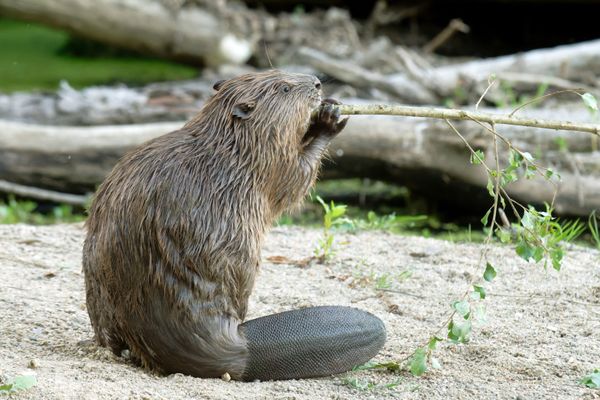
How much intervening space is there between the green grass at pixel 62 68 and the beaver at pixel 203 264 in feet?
23.8

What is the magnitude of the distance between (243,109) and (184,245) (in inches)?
24.3

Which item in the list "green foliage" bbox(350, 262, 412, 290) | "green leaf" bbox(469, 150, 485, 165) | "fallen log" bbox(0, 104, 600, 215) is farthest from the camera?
"fallen log" bbox(0, 104, 600, 215)

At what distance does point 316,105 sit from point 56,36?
10.9 metres

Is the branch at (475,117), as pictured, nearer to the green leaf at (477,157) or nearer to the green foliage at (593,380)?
the green leaf at (477,157)

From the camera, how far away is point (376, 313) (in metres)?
4.23

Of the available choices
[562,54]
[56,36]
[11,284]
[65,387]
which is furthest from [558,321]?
[56,36]

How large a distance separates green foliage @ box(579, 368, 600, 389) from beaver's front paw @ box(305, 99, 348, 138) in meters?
1.34

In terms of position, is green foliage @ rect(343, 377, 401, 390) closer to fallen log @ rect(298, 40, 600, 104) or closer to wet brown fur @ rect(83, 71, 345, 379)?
wet brown fur @ rect(83, 71, 345, 379)

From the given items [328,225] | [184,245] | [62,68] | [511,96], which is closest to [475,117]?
[184,245]

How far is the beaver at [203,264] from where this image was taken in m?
3.31

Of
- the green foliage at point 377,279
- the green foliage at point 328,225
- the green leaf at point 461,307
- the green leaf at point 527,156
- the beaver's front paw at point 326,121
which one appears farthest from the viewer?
the green foliage at point 328,225

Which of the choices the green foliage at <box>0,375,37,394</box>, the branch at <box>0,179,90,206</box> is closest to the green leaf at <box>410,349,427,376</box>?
the green foliage at <box>0,375,37,394</box>

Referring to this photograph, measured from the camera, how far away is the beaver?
3.31 metres

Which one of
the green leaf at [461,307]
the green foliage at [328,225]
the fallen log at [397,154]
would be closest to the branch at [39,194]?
the fallen log at [397,154]
